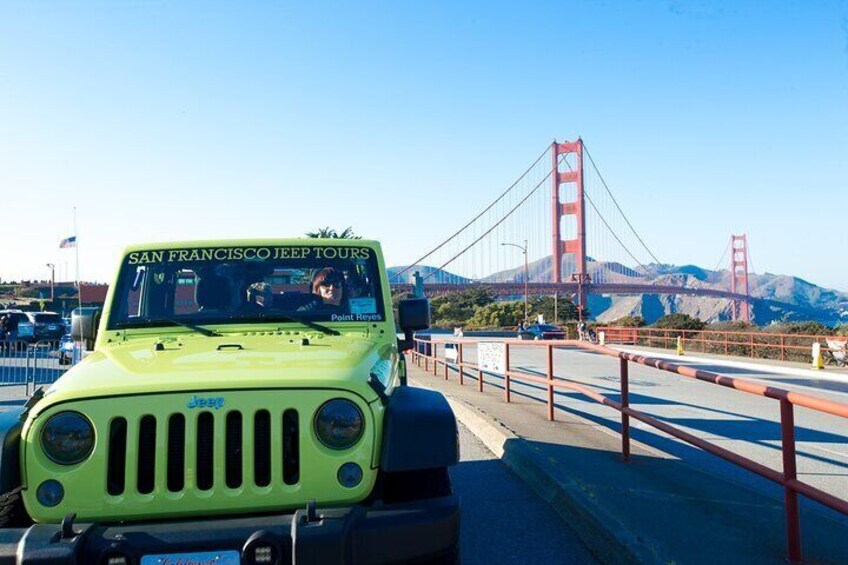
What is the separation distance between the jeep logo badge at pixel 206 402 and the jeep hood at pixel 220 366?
1.7 inches

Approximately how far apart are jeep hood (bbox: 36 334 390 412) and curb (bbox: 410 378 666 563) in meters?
1.72

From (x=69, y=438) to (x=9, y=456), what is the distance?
10.3 inches

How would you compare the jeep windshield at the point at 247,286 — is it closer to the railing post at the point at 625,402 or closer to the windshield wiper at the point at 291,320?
the windshield wiper at the point at 291,320

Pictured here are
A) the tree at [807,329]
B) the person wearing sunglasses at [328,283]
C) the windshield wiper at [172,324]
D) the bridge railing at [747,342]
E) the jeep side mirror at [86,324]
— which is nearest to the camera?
the windshield wiper at [172,324]

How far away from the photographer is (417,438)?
3260 mm

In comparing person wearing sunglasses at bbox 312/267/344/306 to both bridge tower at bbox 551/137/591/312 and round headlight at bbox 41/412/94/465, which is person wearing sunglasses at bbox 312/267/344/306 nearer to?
round headlight at bbox 41/412/94/465

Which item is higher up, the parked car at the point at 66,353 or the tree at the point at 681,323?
the tree at the point at 681,323

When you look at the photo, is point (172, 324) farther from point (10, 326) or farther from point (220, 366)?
point (10, 326)

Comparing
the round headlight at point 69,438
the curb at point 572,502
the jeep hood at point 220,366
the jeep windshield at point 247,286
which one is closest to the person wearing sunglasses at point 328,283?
the jeep windshield at point 247,286

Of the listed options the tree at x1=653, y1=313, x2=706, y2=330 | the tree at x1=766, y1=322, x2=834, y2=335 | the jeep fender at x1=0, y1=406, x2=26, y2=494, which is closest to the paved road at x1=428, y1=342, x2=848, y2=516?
the jeep fender at x1=0, y1=406, x2=26, y2=494

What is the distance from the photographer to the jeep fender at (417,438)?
3.21 metres

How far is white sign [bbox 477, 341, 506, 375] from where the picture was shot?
11.8 metres

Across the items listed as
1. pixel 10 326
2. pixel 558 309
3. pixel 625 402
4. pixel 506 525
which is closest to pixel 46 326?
pixel 10 326

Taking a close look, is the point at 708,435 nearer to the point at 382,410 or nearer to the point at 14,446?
the point at 382,410
